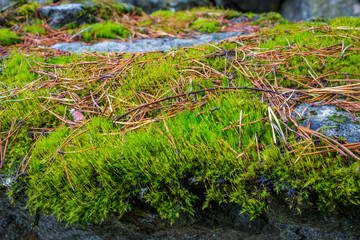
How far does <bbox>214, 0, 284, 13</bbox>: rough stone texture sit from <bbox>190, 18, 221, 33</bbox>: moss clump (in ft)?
14.1

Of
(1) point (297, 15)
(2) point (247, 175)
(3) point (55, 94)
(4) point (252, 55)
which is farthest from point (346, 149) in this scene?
(1) point (297, 15)

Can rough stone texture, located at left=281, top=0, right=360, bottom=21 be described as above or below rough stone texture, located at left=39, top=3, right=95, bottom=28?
above

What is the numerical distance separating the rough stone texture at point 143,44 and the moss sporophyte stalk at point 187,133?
3.38 ft

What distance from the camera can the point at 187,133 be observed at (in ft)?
6.27

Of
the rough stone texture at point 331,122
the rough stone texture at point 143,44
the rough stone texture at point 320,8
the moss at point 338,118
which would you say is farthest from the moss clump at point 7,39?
the rough stone texture at point 320,8

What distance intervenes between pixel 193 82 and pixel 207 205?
1.27m

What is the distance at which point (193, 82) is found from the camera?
255 cm

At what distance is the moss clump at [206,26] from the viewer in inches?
199

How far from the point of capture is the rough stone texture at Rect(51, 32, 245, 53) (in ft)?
13.6

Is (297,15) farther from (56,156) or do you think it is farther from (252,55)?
(56,156)

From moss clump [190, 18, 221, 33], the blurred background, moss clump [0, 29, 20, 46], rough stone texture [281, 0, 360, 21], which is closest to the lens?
moss clump [0, 29, 20, 46]

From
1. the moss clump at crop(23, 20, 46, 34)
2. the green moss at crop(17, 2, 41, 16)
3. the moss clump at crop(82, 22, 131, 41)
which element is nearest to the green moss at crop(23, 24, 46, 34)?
the moss clump at crop(23, 20, 46, 34)

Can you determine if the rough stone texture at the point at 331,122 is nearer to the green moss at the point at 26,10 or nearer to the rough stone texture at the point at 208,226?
the rough stone texture at the point at 208,226

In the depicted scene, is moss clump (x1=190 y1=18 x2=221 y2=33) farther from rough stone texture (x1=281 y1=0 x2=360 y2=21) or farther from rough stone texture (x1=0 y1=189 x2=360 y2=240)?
rough stone texture (x1=281 y1=0 x2=360 y2=21)
